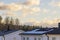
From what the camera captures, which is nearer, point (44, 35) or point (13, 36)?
point (44, 35)

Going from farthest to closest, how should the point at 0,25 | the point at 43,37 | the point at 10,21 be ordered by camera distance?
the point at 10,21 → the point at 0,25 → the point at 43,37

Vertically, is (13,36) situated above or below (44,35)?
below

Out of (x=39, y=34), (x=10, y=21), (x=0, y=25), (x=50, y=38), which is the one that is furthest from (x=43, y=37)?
(x=10, y=21)

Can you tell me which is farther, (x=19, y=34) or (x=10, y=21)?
(x=10, y=21)

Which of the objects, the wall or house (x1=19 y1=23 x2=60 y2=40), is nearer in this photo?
house (x1=19 y1=23 x2=60 y2=40)

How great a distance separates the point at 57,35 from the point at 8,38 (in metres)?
12.8

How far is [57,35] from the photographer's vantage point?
40.8 m

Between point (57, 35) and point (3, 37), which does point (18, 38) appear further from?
point (57, 35)

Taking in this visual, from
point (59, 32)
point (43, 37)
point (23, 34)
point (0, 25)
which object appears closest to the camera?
point (59, 32)

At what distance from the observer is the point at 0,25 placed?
107m

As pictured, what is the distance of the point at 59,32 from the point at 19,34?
1135 cm

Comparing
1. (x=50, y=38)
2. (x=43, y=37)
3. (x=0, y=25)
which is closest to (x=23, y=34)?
(x=43, y=37)

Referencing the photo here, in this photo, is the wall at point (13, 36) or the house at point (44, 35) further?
the wall at point (13, 36)

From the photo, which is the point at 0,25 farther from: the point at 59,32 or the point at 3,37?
the point at 59,32
